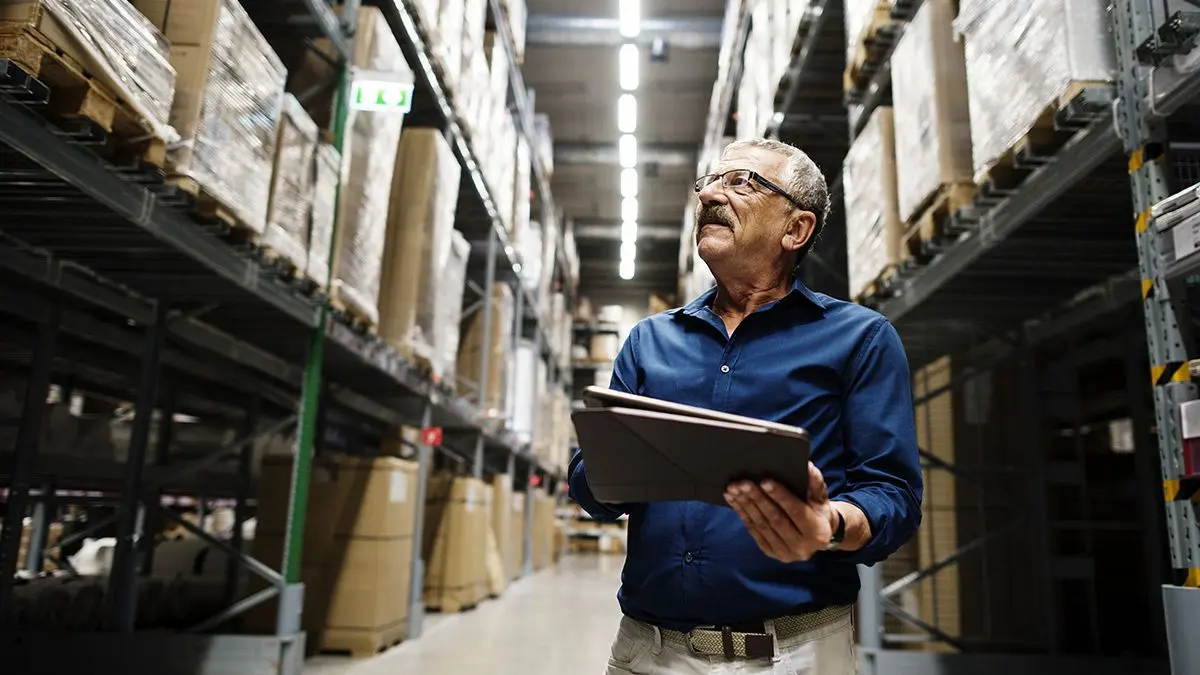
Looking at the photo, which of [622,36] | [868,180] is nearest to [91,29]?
[868,180]

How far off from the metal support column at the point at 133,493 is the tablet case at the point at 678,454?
12.3 ft

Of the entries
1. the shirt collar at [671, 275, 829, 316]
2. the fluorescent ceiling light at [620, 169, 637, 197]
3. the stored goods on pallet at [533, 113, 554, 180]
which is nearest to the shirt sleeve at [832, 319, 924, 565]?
the shirt collar at [671, 275, 829, 316]

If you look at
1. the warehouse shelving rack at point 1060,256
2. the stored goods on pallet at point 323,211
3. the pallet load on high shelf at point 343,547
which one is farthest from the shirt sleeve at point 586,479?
the pallet load on high shelf at point 343,547

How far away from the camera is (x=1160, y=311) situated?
2461 mm

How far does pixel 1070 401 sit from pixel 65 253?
222 inches

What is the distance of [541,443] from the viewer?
530 inches

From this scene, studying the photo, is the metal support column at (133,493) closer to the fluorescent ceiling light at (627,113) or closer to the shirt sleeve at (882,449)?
the shirt sleeve at (882,449)

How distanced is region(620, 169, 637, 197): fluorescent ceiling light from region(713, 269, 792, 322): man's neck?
1357 centimetres

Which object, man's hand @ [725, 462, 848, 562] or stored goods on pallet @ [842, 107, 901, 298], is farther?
stored goods on pallet @ [842, 107, 901, 298]

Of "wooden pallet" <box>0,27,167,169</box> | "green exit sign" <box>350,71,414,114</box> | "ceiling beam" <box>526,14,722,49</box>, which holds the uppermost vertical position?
"ceiling beam" <box>526,14,722,49</box>

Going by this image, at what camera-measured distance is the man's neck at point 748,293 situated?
1720mm

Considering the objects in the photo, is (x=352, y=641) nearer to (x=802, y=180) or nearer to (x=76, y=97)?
(x=76, y=97)

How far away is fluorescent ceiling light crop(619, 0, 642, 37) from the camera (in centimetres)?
1086

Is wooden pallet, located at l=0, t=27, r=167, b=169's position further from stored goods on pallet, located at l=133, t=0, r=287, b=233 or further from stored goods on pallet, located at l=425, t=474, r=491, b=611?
stored goods on pallet, located at l=425, t=474, r=491, b=611
